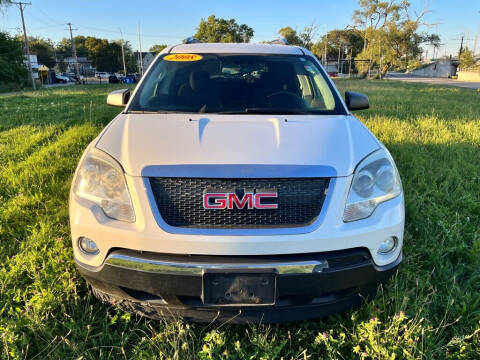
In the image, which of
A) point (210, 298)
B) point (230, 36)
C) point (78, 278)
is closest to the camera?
point (210, 298)

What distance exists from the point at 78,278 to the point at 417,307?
6.59ft

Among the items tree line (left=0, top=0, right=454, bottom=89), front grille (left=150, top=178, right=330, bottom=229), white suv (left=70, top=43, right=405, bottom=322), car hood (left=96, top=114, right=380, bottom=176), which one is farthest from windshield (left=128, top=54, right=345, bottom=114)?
tree line (left=0, top=0, right=454, bottom=89)

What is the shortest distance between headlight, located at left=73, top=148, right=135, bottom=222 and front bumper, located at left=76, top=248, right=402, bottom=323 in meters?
0.20

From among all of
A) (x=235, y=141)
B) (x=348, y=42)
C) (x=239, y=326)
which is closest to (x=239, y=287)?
(x=239, y=326)

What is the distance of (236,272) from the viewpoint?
150 centimetres

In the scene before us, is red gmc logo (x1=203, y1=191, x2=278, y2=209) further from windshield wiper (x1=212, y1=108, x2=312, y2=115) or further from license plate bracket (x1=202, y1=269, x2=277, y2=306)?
windshield wiper (x1=212, y1=108, x2=312, y2=115)

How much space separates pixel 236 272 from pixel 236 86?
5.57ft

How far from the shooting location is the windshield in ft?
8.11

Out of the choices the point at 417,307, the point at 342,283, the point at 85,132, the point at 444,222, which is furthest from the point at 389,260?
the point at 85,132

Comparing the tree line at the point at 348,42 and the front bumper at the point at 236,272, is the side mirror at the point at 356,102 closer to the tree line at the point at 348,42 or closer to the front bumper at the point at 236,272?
the front bumper at the point at 236,272

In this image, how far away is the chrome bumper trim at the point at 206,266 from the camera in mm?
1495

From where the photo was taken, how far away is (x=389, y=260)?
1.71m

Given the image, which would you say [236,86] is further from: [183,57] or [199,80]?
[183,57]

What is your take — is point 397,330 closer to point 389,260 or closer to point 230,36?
point 389,260
